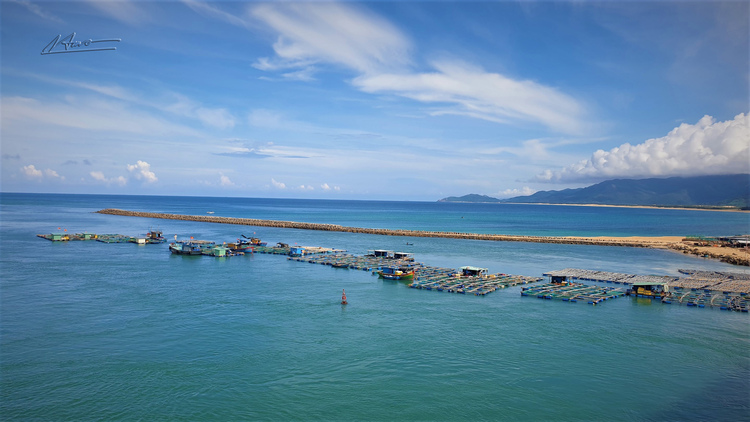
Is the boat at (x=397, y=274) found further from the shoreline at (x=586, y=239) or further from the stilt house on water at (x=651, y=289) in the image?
the shoreline at (x=586, y=239)

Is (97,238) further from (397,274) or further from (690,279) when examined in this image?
(690,279)

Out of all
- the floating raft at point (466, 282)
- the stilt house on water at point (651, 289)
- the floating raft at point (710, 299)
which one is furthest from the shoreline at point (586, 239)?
the floating raft at point (466, 282)

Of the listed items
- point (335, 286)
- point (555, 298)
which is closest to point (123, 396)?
point (335, 286)

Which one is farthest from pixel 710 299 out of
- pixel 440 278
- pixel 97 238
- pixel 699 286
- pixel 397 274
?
pixel 97 238

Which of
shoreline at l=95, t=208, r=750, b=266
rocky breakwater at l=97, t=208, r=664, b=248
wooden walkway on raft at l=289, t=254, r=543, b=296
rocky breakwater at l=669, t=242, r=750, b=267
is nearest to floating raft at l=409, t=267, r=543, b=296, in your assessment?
wooden walkway on raft at l=289, t=254, r=543, b=296

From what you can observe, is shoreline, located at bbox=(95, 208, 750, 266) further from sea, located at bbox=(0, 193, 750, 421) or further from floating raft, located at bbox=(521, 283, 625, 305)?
sea, located at bbox=(0, 193, 750, 421)

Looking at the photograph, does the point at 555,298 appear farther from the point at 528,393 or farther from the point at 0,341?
the point at 0,341

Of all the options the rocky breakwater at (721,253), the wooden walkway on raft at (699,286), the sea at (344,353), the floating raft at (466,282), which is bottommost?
the sea at (344,353)
